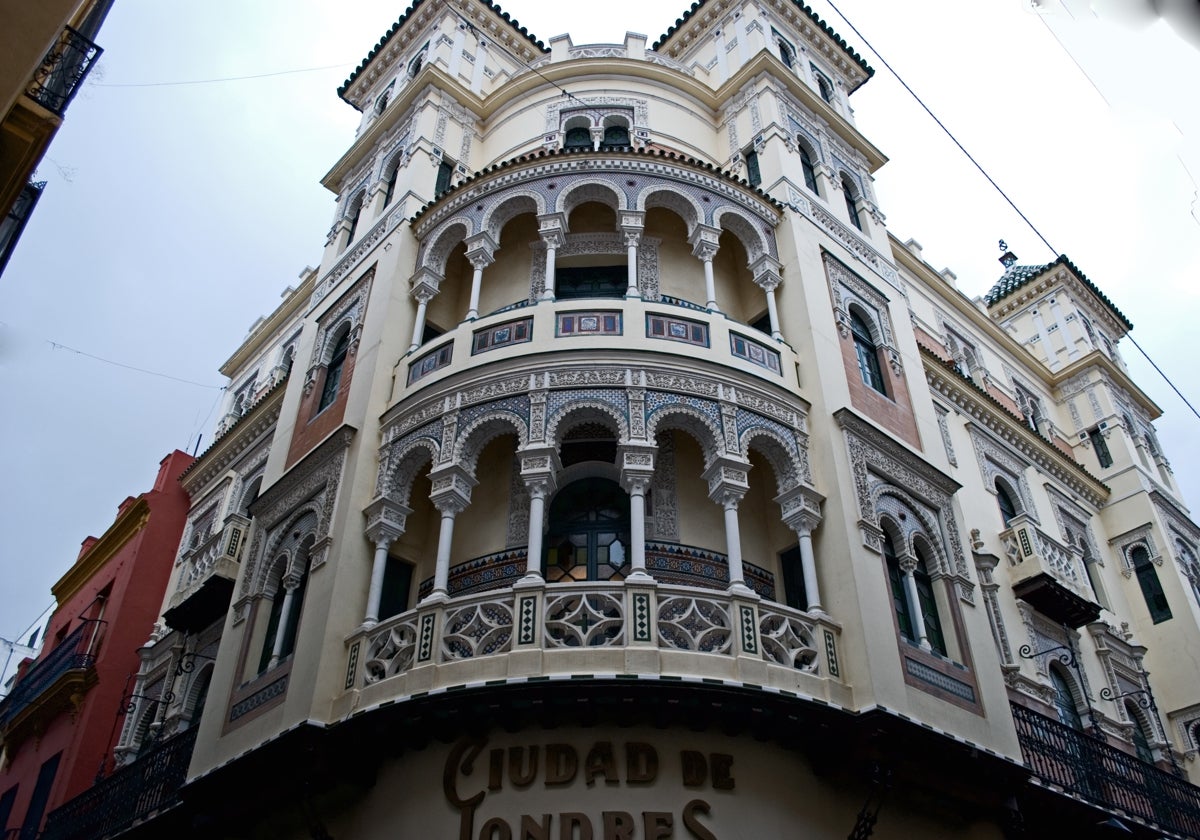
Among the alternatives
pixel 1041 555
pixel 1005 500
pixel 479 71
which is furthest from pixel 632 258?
pixel 1005 500

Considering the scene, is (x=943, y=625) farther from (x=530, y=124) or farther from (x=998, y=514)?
(x=530, y=124)

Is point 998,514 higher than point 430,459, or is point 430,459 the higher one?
point 998,514

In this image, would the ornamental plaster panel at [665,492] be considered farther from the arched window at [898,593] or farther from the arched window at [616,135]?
the arched window at [616,135]

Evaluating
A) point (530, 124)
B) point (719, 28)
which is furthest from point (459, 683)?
point (719, 28)

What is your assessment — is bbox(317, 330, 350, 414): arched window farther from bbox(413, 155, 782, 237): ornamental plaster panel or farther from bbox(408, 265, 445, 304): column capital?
→ bbox(413, 155, 782, 237): ornamental plaster panel

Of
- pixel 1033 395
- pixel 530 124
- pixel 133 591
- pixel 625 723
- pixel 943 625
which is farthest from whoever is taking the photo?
pixel 1033 395

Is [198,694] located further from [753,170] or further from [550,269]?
[753,170]

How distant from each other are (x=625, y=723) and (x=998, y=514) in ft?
35.9

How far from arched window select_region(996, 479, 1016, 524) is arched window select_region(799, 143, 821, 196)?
7.02 m

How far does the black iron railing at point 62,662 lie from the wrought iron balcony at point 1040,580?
17.1m

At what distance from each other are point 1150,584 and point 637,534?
14741mm

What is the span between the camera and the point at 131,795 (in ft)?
46.3

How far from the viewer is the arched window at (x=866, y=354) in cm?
1448

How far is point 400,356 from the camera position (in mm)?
14141
